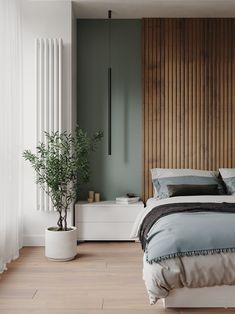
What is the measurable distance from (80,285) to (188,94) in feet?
9.54

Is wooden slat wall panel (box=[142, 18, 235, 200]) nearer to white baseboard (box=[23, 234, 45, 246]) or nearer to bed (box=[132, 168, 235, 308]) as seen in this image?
white baseboard (box=[23, 234, 45, 246])

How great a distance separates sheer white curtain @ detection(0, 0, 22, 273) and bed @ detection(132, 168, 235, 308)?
1.61 m

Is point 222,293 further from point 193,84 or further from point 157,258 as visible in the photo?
point 193,84

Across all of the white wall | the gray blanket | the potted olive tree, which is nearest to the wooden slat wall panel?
the white wall

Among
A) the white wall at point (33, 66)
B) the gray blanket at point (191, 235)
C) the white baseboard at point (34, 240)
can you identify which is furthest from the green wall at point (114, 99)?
the gray blanket at point (191, 235)

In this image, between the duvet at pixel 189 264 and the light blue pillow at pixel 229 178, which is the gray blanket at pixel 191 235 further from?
the light blue pillow at pixel 229 178

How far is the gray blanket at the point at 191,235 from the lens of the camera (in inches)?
110

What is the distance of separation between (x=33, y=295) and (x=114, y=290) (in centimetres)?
63

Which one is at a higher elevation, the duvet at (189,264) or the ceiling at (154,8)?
the ceiling at (154,8)

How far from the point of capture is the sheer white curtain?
3.89 meters

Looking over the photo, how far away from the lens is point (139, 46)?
17.4 feet


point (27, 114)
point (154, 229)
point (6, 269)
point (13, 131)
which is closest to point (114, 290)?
point (154, 229)

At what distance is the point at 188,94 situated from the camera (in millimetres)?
5266

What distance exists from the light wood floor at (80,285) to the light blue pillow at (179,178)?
81 centimetres
